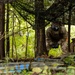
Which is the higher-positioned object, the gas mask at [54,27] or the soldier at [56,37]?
the gas mask at [54,27]

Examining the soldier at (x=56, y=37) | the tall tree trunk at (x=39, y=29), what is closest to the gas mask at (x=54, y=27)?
the soldier at (x=56, y=37)

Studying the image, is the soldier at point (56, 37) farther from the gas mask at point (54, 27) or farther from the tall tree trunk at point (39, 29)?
the tall tree trunk at point (39, 29)

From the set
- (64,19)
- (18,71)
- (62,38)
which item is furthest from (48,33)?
(18,71)

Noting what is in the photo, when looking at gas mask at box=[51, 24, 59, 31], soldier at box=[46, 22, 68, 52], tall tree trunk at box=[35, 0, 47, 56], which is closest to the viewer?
tall tree trunk at box=[35, 0, 47, 56]

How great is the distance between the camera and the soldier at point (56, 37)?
281 inches

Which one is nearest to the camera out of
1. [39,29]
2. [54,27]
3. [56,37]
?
[39,29]

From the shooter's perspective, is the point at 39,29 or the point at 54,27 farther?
the point at 54,27

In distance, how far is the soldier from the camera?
7148 mm

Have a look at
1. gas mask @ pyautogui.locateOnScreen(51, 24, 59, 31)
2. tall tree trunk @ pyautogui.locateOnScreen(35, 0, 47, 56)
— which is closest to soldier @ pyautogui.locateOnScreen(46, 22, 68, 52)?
gas mask @ pyautogui.locateOnScreen(51, 24, 59, 31)

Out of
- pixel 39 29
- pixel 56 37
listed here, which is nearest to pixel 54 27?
pixel 56 37

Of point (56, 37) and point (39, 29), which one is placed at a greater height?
point (39, 29)

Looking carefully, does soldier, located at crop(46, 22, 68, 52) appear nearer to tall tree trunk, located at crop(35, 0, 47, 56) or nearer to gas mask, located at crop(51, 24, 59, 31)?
gas mask, located at crop(51, 24, 59, 31)

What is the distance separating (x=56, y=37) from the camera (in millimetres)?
7527

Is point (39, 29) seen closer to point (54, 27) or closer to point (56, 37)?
point (54, 27)
